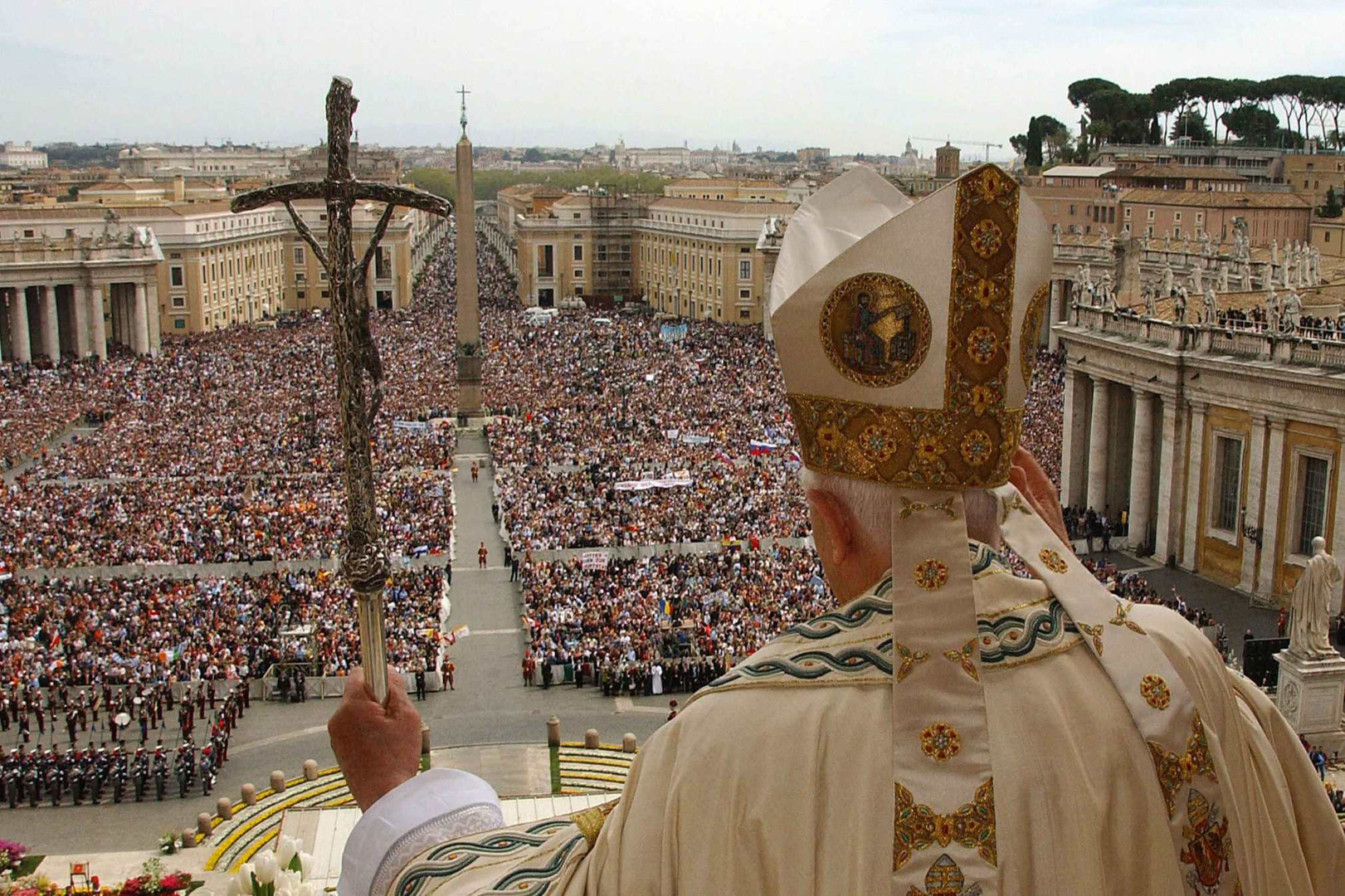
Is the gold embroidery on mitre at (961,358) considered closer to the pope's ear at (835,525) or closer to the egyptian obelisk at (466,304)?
the pope's ear at (835,525)

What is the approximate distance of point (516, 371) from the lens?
58.4 meters

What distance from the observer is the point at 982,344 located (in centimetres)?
283

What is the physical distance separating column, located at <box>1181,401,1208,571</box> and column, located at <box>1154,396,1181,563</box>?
0.33 m

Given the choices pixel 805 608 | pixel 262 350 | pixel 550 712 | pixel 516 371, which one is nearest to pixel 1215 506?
pixel 805 608

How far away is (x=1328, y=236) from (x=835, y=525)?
71.9 m

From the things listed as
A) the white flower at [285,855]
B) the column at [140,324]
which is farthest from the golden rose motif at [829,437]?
the column at [140,324]

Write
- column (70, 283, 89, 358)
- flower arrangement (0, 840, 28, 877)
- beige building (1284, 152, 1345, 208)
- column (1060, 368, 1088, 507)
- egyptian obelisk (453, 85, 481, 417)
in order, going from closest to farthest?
1. flower arrangement (0, 840, 28, 877)
2. column (1060, 368, 1088, 507)
3. egyptian obelisk (453, 85, 481, 417)
4. column (70, 283, 89, 358)
5. beige building (1284, 152, 1345, 208)

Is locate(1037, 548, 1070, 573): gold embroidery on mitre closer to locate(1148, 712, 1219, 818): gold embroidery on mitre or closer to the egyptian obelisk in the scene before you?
locate(1148, 712, 1219, 818): gold embroidery on mitre

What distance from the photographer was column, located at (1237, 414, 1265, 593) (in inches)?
1080

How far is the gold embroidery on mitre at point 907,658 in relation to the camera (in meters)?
2.69

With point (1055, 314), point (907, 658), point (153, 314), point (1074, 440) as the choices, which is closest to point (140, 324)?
point (153, 314)

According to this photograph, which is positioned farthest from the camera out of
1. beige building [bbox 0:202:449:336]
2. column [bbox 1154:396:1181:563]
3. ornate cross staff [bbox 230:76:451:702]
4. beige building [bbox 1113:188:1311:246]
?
beige building [bbox 0:202:449:336]

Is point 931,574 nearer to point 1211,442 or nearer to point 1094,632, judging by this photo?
point 1094,632

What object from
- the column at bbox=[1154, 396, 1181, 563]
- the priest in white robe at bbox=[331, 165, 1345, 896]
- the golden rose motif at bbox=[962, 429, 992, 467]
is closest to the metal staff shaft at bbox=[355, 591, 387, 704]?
the priest in white robe at bbox=[331, 165, 1345, 896]
